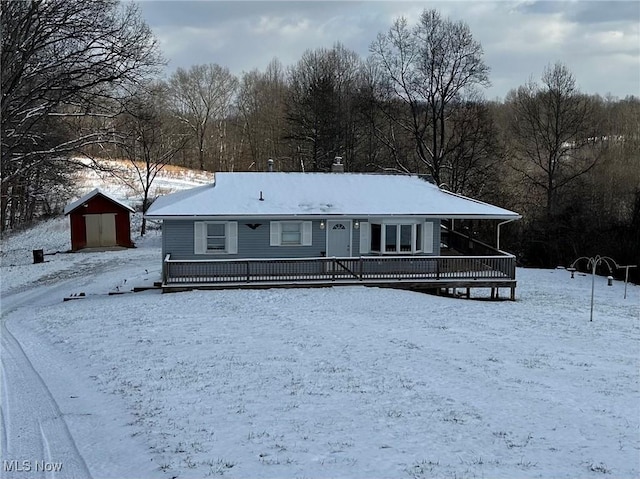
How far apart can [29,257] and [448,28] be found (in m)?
30.9

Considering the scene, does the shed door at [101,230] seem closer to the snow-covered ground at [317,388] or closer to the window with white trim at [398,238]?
the snow-covered ground at [317,388]

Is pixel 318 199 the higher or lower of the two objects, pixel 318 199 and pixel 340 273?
the higher

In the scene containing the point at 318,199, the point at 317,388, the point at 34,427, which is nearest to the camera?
the point at 34,427

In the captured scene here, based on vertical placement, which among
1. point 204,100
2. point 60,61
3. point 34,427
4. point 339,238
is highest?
point 204,100

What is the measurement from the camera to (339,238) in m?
23.8

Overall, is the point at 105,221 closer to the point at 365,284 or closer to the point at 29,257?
the point at 29,257

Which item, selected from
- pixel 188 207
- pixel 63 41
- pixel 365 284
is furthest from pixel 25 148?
pixel 365 284

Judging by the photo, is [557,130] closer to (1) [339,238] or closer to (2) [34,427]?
(1) [339,238]

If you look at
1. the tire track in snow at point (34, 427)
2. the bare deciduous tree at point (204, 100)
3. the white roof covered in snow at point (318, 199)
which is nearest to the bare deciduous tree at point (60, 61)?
the white roof covered in snow at point (318, 199)

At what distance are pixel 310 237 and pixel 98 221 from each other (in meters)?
18.6

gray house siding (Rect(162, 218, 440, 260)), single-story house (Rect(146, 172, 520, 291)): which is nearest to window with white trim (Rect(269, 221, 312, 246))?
single-story house (Rect(146, 172, 520, 291))

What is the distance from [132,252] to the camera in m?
35.0

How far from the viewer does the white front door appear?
23719 mm

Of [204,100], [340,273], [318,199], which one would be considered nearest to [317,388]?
[340,273]
